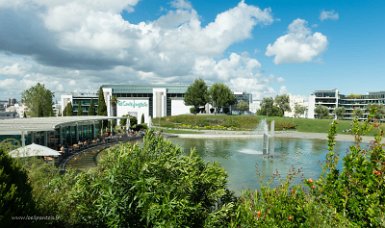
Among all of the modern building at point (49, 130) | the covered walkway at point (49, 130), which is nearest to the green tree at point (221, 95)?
the covered walkway at point (49, 130)

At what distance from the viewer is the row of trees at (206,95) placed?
75938 mm

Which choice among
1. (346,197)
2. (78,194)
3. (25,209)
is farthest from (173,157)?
(346,197)

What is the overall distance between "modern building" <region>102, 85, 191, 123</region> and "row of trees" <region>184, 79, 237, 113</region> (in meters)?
6.17

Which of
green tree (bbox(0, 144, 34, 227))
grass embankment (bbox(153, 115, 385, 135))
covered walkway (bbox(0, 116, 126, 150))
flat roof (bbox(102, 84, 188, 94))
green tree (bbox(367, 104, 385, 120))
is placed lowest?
grass embankment (bbox(153, 115, 385, 135))

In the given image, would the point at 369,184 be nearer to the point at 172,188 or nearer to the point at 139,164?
the point at 172,188

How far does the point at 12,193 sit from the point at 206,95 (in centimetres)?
7454

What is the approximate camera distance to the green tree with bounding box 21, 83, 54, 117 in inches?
2387

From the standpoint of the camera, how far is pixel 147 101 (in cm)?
8081

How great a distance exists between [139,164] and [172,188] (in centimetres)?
74

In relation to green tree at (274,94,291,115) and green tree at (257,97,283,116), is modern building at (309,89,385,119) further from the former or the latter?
green tree at (257,97,283,116)

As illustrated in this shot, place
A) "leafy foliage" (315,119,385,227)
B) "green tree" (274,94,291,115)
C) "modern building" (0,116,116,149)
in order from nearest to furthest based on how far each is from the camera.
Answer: "leafy foliage" (315,119,385,227) → "modern building" (0,116,116,149) → "green tree" (274,94,291,115)

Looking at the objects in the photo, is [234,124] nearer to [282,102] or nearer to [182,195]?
[282,102]

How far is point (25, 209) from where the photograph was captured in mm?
4445

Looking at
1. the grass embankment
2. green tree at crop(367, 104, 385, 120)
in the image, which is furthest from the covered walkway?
the grass embankment
